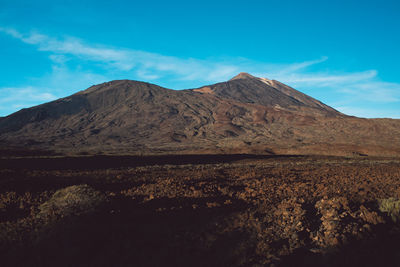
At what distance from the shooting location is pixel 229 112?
121m

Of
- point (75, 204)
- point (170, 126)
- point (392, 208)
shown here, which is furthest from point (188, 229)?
point (170, 126)

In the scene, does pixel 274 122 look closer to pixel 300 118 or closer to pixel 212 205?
pixel 300 118

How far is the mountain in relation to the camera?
240ft

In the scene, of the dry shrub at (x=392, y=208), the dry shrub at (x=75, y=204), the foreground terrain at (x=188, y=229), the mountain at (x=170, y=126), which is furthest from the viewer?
the mountain at (x=170, y=126)

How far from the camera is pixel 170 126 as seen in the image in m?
107

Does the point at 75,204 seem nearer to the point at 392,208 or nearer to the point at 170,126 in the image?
the point at 392,208

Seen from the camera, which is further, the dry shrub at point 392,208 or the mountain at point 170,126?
the mountain at point 170,126

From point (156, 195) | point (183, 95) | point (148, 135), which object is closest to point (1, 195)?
point (156, 195)

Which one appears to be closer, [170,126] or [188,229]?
[188,229]

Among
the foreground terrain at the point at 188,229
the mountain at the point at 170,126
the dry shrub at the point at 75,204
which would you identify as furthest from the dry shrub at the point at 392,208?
the mountain at the point at 170,126

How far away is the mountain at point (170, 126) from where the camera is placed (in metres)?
73.1

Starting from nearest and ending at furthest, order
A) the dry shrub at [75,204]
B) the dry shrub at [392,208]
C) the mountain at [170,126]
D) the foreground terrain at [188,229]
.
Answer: the foreground terrain at [188,229] < the dry shrub at [75,204] < the dry shrub at [392,208] < the mountain at [170,126]

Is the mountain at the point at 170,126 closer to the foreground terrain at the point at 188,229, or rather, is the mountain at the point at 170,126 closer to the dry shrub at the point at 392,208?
the dry shrub at the point at 392,208

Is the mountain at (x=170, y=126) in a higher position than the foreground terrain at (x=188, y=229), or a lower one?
higher
